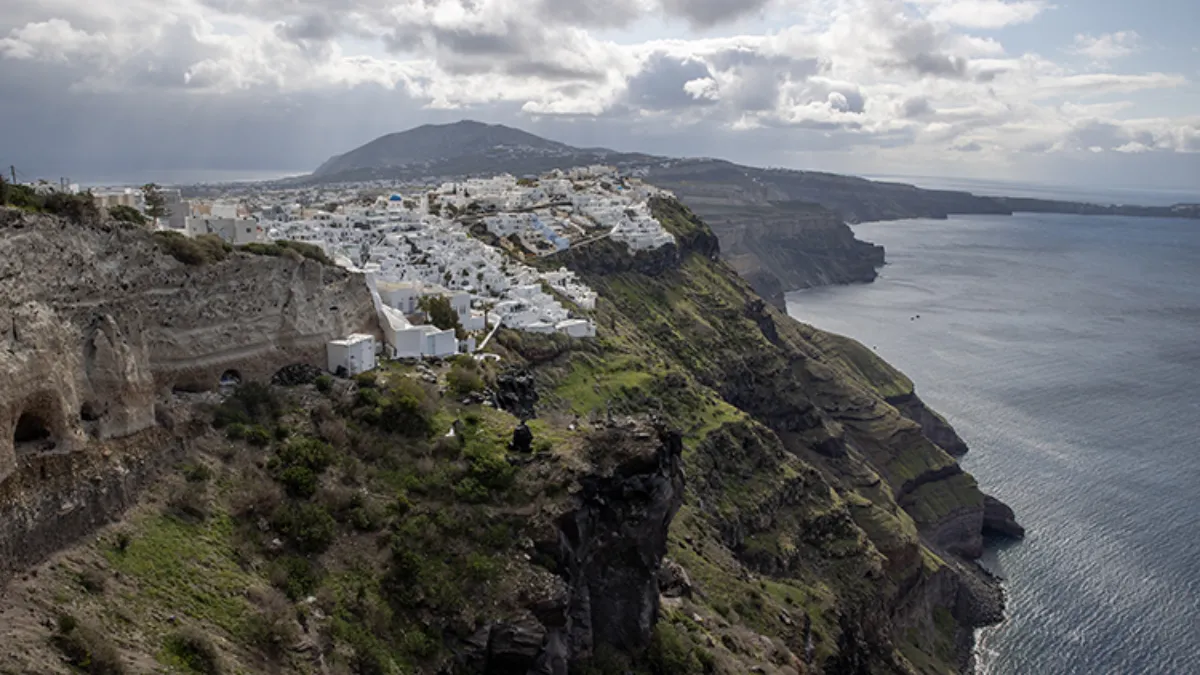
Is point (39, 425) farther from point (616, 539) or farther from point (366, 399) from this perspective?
point (616, 539)

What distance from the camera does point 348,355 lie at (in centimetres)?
3322

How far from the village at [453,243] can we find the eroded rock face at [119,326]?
319 cm

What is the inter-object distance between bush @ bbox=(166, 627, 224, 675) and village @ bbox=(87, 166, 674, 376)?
48.8 ft

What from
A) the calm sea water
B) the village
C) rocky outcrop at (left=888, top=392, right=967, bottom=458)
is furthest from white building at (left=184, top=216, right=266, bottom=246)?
rocky outcrop at (left=888, top=392, right=967, bottom=458)

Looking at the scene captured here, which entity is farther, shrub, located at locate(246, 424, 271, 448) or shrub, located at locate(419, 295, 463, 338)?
shrub, located at locate(419, 295, 463, 338)

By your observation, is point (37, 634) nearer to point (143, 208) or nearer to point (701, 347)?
point (143, 208)

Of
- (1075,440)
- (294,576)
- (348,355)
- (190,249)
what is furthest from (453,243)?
(1075,440)

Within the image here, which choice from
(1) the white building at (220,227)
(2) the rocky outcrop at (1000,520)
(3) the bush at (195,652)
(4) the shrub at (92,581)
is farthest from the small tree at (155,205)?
(2) the rocky outcrop at (1000,520)

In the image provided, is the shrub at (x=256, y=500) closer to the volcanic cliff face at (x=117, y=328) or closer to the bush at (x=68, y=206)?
the volcanic cliff face at (x=117, y=328)

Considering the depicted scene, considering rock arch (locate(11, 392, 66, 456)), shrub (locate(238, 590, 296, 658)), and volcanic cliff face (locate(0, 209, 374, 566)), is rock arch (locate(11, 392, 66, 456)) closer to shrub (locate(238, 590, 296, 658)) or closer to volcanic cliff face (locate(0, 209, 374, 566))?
volcanic cliff face (locate(0, 209, 374, 566))

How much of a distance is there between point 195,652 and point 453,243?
52.3 meters

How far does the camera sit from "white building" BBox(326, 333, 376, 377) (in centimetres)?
3309

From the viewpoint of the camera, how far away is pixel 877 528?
57.9 metres

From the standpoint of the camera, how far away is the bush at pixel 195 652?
18.7 meters
